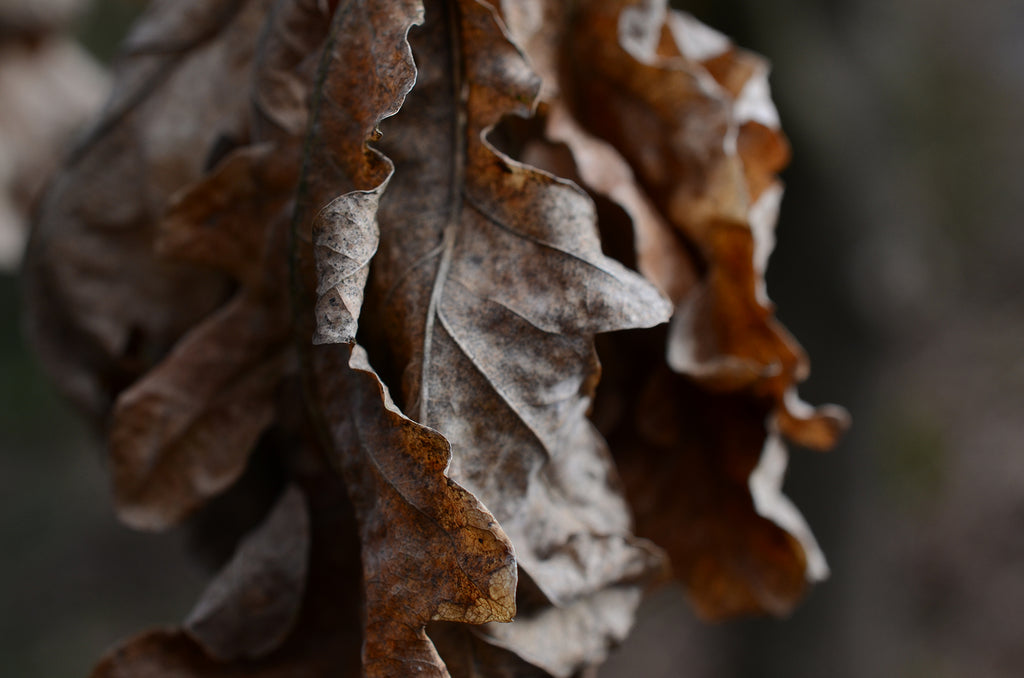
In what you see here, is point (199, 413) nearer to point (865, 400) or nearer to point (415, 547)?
point (415, 547)

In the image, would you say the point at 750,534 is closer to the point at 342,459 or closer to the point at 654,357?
the point at 654,357

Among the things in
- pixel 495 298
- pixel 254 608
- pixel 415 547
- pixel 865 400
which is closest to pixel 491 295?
pixel 495 298

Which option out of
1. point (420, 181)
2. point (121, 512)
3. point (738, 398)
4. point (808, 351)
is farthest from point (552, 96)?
point (808, 351)

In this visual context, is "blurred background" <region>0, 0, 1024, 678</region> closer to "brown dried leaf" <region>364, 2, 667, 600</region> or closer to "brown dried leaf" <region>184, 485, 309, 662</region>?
"brown dried leaf" <region>184, 485, 309, 662</region>

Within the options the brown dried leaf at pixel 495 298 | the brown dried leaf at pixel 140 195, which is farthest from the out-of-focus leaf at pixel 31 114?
the brown dried leaf at pixel 495 298

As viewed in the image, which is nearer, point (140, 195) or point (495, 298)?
point (495, 298)

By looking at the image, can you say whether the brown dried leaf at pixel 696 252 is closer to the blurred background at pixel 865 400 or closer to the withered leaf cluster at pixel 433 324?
the withered leaf cluster at pixel 433 324

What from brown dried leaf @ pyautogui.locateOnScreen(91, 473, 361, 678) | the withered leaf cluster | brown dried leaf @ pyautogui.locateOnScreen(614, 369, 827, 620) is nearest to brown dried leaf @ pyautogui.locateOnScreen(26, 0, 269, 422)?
the withered leaf cluster
